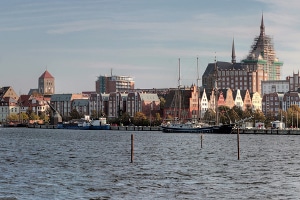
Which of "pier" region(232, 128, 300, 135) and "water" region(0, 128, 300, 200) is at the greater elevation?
"pier" region(232, 128, 300, 135)

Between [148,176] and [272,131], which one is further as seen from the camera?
[272,131]

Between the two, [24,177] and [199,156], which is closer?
[24,177]

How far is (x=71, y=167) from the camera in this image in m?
67.7

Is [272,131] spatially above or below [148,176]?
above

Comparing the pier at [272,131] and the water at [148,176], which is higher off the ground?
the pier at [272,131]

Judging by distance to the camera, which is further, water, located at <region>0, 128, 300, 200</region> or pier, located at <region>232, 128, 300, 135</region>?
pier, located at <region>232, 128, 300, 135</region>

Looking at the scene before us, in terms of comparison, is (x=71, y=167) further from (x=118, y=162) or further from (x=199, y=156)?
(x=199, y=156)

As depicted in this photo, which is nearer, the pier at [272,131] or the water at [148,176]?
the water at [148,176]

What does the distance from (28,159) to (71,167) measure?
12.4m

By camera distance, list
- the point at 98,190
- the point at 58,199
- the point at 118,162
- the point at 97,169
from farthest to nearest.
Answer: the point at 118,162 → the point at 97,169 → the point at 98,190 → the point at 58,199

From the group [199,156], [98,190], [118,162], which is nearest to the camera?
[98,190]

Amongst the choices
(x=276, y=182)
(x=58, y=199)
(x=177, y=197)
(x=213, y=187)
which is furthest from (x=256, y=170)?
(x=58, y=199)

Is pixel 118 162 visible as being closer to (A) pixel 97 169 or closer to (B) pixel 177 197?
(A) pixel 97 169

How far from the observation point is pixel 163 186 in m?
52.5
